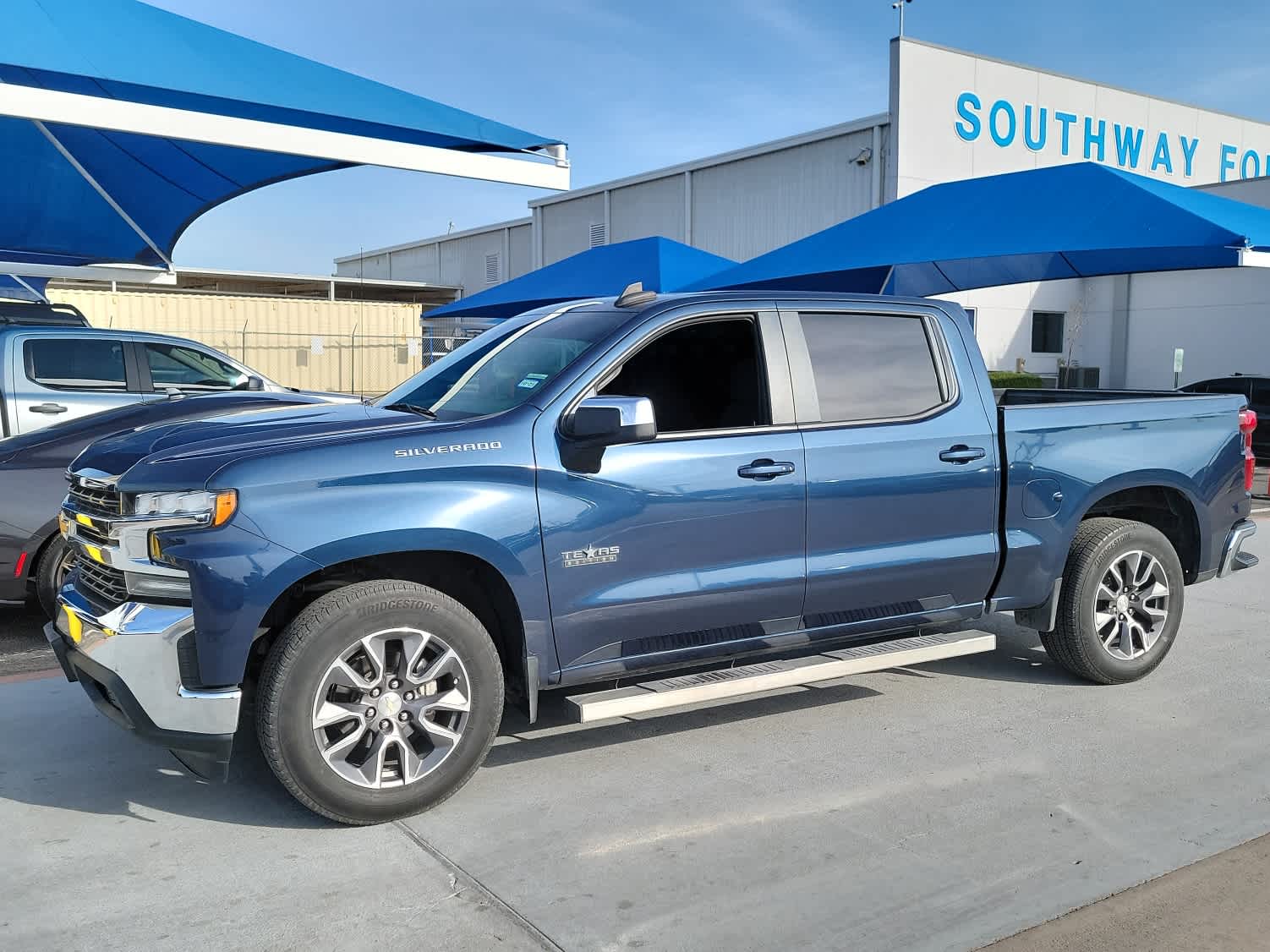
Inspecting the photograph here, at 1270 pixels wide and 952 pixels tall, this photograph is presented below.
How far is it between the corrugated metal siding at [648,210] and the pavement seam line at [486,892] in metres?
32.1

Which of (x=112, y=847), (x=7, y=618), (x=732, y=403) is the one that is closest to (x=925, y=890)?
A: (x=732, y=403)

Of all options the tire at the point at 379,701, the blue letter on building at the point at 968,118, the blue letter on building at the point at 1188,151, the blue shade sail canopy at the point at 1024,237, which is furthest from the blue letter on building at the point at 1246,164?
the tire at the point at 379,701

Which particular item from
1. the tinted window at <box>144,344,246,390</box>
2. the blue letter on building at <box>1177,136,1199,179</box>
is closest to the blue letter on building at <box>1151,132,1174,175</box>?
the blue letter on building at <box>1177,136,1199,179</box>

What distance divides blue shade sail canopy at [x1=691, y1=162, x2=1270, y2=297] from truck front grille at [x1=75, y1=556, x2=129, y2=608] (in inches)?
286

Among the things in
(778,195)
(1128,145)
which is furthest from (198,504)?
(1128,145)

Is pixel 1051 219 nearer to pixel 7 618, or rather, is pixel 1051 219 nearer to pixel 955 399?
pixel 955 399

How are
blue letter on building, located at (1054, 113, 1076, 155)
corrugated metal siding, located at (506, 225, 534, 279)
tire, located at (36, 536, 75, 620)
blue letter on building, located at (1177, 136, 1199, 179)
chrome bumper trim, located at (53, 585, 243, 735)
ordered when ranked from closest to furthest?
chrome bumper trim, located at (53, 585, 243, 735) < tire, located at (36, 536, 75, 620) < blue letter on building, located at (1054, 113, 1076, 155) < blue letter on building, located at (1177, 136, 1199, 179) < corrugated metal siding, located at (506, 225, 534, 279)

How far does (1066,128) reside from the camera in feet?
100

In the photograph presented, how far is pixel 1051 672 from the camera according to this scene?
6156 mm

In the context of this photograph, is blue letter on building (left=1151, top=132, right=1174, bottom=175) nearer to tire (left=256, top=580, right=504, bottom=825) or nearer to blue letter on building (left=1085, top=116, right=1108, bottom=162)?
blue letter on building (left=1085, top=116, right=1108, bottom=162)

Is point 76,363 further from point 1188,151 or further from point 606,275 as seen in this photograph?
point 1188,151

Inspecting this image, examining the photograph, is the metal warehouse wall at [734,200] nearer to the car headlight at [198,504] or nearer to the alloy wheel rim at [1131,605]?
the alloy wheel rim at [1131,605]

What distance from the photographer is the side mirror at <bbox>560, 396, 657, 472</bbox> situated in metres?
4.08

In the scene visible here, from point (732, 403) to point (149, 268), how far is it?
9.61m
